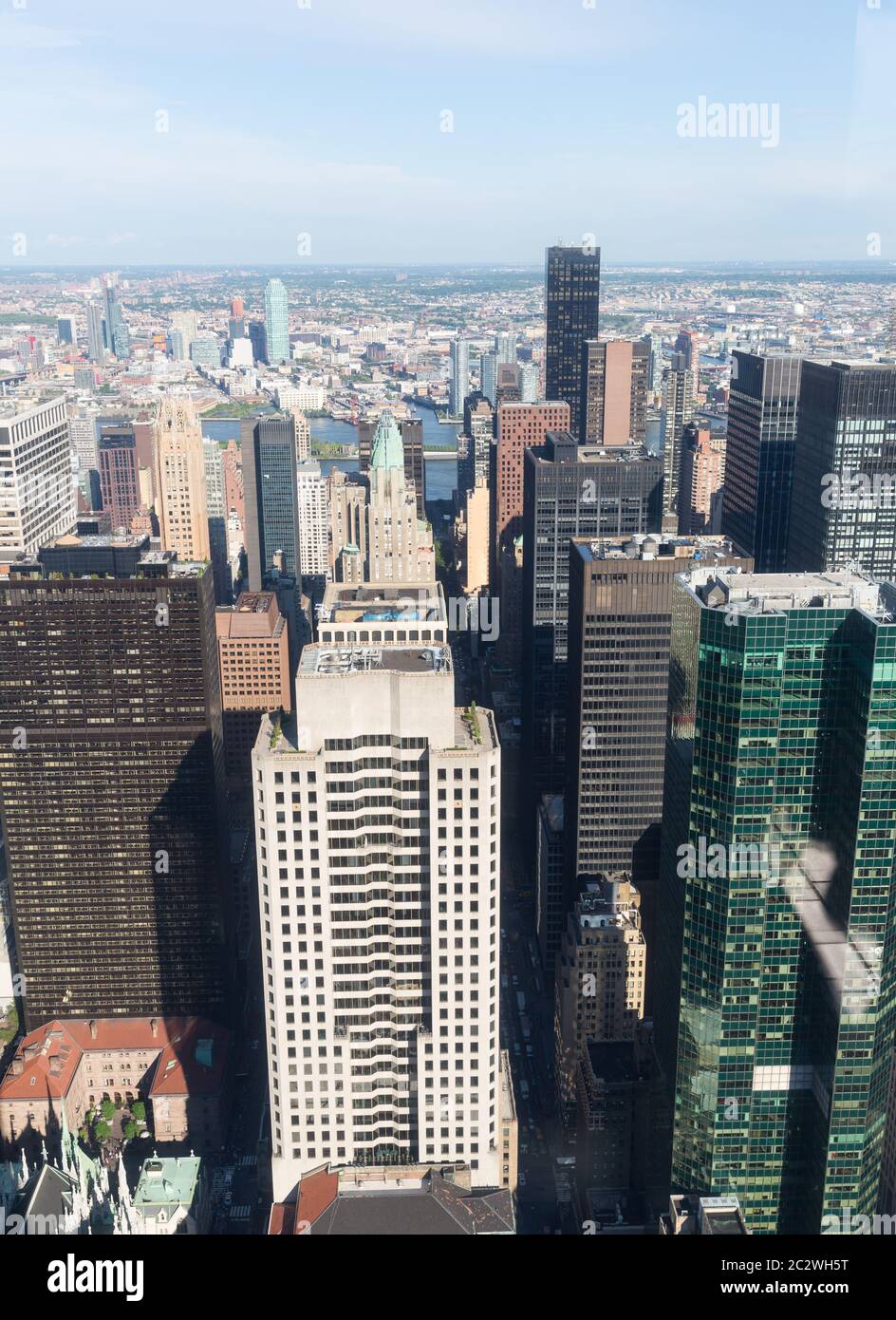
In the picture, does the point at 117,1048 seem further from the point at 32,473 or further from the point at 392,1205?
the point at 32,473

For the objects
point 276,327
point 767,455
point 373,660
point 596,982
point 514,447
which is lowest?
point 596,982

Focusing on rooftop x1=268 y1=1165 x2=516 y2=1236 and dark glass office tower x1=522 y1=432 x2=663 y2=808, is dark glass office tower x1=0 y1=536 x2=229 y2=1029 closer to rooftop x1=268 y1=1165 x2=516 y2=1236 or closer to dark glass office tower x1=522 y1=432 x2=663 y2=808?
dark glass office tower x1=522 y1=432 x2=663 y2=808

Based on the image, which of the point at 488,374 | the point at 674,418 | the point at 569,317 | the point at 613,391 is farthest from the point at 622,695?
the point at 488,374

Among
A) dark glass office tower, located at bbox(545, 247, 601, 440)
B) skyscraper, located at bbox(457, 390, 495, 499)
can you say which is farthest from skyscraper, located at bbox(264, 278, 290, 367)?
dark glass office tower, located at bbox(545, 247, 601, 440)

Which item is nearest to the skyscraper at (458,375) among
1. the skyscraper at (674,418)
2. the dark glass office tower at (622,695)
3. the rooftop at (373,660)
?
the skyscraper at (674,418)

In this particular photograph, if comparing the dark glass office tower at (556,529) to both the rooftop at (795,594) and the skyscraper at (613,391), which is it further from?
the skyscraper at (613,391)
